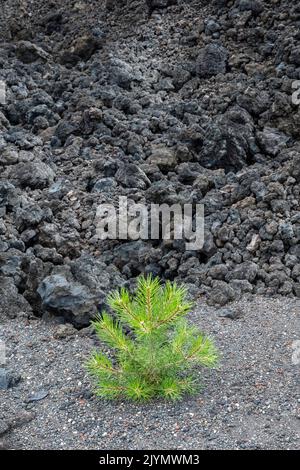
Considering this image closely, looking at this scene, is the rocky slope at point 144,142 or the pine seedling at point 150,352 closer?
the pine seedling at point 150,352

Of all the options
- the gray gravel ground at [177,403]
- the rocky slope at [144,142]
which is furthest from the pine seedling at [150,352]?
the rocky slope at [144,142]

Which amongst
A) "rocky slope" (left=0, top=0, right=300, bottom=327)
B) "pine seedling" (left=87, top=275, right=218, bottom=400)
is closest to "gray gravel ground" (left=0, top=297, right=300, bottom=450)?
"pine seedling" (left=87, top=275, right=218, bottom=400)

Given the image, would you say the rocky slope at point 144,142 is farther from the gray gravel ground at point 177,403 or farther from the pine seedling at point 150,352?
the pine seedling at point 150,352

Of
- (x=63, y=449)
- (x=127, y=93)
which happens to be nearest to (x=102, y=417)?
(x=63, y=449)

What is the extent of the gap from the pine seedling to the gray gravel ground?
0.10 meters

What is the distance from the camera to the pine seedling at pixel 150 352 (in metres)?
3.83

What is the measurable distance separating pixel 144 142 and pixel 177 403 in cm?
284

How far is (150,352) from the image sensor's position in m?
3.88

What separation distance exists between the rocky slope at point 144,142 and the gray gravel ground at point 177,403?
0.27 meters

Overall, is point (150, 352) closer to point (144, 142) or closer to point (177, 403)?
point (177, 403)

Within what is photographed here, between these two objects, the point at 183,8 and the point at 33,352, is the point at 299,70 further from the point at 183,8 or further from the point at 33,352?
the point at 33,352

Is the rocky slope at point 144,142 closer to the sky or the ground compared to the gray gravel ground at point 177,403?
closer to the sky

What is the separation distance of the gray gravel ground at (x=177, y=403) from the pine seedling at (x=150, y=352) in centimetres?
10

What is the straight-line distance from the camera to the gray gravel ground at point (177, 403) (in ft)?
12.3
